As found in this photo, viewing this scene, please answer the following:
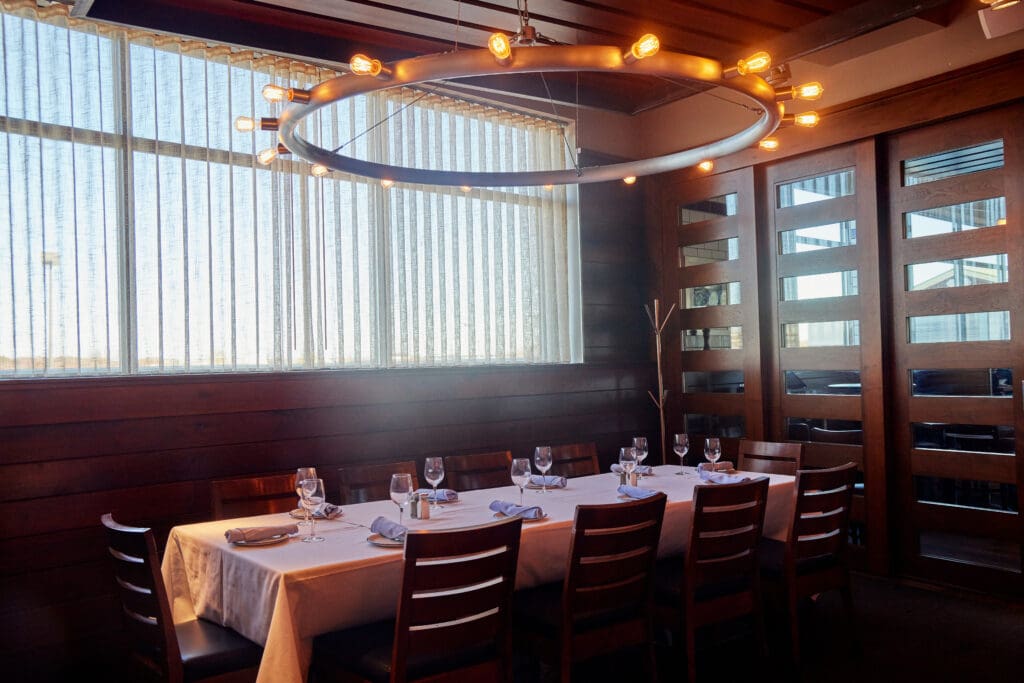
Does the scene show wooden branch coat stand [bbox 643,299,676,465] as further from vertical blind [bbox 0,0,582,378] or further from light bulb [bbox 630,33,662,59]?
light bulb [bbox 630,33,662,59]

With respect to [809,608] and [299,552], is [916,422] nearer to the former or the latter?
[809,608]

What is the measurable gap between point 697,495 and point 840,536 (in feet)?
3.38

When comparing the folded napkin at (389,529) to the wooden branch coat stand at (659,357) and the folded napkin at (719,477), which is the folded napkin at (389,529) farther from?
the wooden branch coat stand at (659,357)

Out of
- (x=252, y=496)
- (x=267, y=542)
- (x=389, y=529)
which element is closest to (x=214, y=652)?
(x=267, y=542)

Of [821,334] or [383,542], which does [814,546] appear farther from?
[821,334]

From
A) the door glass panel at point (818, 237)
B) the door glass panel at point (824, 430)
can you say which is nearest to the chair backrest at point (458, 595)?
the door glass panel at point (824, 430)

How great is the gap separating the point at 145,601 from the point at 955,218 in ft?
14.8

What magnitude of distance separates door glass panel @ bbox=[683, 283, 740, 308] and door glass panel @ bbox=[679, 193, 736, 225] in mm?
504

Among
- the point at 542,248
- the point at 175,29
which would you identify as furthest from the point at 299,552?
the point at 542,248

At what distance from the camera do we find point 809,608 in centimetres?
443

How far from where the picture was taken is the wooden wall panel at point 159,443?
373 centimetres

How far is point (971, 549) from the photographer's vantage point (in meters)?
4.75

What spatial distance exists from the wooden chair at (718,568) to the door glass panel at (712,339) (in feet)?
8.94

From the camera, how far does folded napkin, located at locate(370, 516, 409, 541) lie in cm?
279
